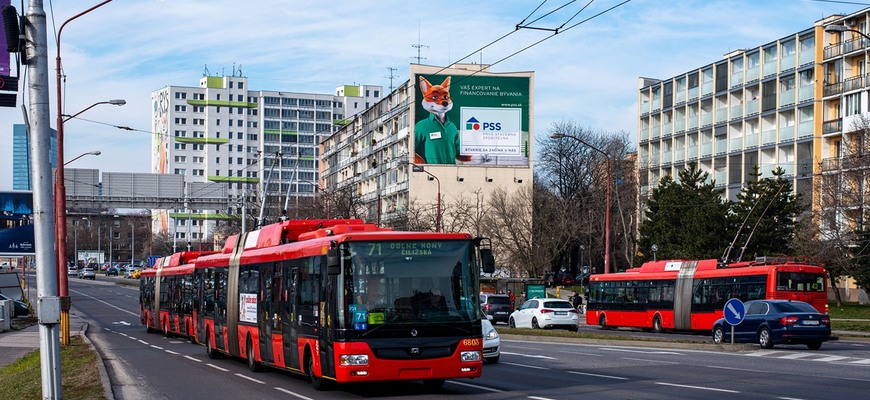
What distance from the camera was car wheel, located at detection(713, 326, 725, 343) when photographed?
3266 centimetres

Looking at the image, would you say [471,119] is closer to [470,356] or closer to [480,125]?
[480,125]

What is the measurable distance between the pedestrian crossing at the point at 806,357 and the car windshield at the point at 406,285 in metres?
11.6

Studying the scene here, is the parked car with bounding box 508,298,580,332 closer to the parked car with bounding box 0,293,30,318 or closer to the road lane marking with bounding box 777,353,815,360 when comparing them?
the road lane marking with bounding box 777,353,815,360

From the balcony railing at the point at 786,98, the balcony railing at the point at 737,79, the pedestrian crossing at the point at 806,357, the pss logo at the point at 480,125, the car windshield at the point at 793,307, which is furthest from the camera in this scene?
the pss logo at the point at 480,125

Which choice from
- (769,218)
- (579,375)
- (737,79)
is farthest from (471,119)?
(579,375)

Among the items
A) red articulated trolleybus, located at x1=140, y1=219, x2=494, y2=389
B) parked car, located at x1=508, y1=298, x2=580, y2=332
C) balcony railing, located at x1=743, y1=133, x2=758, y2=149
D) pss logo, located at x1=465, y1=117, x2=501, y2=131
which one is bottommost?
parked car, located at x1=508, y1=298, x2=580, y2=332

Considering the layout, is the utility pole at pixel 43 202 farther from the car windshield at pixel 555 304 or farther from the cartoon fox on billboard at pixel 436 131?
the cartoon fox on billboard at pixel 436 131

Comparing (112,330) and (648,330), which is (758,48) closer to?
(648,330)

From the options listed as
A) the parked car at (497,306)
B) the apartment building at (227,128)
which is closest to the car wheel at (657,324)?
the parked car at (497,306)

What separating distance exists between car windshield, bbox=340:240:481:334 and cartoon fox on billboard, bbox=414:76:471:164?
2923 inches

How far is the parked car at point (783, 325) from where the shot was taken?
28.9 meters

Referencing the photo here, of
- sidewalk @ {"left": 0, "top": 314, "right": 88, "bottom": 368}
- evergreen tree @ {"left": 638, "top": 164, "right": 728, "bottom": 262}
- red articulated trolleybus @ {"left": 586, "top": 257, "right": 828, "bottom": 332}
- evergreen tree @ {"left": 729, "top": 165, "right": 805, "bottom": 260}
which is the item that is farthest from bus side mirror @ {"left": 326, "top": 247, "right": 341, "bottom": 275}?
evergreen tree @ {"left": 638, "top": 164, "right": 728, "bottom": 262}

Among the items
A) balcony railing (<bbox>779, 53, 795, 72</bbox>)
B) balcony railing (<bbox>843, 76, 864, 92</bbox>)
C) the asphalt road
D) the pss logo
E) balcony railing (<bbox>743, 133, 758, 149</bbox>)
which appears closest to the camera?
the asphalt road

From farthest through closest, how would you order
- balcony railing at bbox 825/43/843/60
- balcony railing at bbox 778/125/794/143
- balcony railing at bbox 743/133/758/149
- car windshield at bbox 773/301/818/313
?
balcony railing at bbox 743/133/758/149, balcony railing at bbox 778/125/794/143, balcony railing at bbox 825/43/843/60, car windshield at bbox 773/301/818/313
